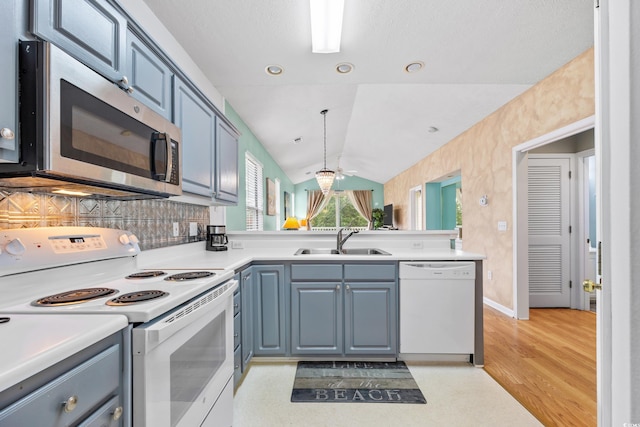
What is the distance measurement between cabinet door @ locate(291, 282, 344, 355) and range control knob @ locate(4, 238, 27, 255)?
5.07ft

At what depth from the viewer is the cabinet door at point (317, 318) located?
2.28 m

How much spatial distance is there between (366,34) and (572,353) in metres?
3.02

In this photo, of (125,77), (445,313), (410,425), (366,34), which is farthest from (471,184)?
(125,77)

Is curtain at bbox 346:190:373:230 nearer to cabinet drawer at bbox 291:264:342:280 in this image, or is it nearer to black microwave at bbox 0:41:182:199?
cabinet drawer at bbox 291:264:342:280

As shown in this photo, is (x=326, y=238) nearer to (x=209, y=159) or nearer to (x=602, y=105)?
(x=209, y=159)

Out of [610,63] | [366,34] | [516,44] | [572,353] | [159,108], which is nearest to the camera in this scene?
[610,63]

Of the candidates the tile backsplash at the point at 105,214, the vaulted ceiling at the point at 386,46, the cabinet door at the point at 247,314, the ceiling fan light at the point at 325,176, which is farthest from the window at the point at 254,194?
the cabinet door at the point at 247,314

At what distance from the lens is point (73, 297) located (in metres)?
1.05

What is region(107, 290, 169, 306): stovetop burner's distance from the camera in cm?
99

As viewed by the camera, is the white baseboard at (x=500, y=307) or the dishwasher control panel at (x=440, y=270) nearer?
the dishwasher control panel at (x=440, y=270)

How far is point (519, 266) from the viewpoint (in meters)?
3.36

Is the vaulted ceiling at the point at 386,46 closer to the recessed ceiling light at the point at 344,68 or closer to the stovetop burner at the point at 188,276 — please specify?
the recessed ceiling light at the point at 344,68

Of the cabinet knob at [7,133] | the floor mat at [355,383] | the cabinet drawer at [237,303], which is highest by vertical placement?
the cabinet knob at [7,133]

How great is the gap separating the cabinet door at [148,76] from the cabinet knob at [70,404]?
1162 millimetres
